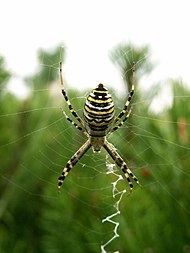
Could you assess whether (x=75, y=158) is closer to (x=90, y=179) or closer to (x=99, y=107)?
(x=90, y=179)

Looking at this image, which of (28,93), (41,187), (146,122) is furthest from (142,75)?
(41,187)

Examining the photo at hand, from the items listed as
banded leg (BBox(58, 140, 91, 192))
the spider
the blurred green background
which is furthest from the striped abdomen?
banded leg (BBox(58, 140, 91, 192))

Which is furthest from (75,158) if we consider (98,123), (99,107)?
(99,107)

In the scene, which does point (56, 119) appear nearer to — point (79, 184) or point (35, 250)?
point (79, 184)

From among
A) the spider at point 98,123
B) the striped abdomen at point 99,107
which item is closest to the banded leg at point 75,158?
the spider at point 98,123

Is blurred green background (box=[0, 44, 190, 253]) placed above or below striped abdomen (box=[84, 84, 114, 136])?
below

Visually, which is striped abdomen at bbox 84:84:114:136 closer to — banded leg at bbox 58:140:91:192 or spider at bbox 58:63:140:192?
spider at bbox 58:63:140:192
